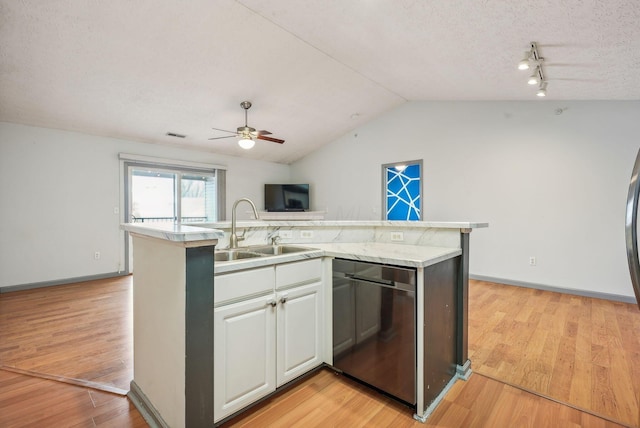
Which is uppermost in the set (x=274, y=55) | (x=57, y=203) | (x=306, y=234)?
(x=274, y=55)

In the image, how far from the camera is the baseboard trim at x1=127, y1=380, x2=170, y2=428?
1.54 m

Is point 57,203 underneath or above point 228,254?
above

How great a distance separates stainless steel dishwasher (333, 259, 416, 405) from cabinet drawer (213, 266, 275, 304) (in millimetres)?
525

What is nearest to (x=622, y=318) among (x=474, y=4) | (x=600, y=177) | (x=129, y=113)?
(x=600, y=177)

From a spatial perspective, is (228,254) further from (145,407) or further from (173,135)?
(173,135)

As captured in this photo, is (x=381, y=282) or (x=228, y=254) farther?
(x=228, y=254)

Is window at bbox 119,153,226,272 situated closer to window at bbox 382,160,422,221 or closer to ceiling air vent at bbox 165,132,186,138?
ceiling air vent at bbox 165,132,186,138

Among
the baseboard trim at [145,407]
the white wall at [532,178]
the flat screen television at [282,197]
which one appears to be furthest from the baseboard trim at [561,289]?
the baseboard trim at [145,407]

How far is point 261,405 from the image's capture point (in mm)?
1745

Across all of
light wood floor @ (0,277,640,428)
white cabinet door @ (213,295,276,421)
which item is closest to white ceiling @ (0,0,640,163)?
light wood floor @ (0,277,640,428)

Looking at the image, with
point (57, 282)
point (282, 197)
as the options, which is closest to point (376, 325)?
point (57, 282)

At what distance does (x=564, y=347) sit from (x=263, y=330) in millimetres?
2597

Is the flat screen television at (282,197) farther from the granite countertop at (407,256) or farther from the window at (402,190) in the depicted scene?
the granite countertop at (407,256)

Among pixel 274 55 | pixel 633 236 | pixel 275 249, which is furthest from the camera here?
pixel 274 55
